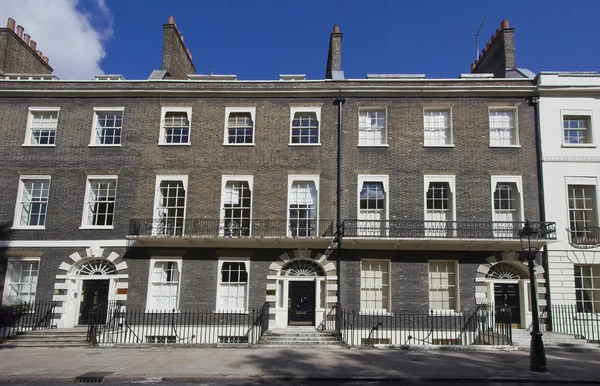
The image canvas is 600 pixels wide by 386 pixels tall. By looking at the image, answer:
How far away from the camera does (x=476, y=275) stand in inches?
727

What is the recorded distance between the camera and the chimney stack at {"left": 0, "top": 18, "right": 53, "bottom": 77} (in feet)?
71.2

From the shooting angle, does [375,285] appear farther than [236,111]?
No

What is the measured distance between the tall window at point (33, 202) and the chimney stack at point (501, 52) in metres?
19.8

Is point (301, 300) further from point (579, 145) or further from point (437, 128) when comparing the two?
point (579, 145)

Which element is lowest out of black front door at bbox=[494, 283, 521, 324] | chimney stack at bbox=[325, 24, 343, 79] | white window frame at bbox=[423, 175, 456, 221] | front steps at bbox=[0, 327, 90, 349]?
front steps at bbox=[0, 327, 90, 349]

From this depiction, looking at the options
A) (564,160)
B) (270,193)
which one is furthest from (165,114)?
(564,160)

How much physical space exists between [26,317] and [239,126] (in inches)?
422

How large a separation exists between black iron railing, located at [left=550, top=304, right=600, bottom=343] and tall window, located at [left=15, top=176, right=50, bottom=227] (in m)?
19.8

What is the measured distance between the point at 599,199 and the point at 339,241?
398 inches

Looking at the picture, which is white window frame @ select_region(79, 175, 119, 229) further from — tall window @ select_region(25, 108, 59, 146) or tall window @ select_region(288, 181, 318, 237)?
tall window @ select_region(288, 181, 318, 237)

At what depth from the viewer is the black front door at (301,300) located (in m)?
18.8

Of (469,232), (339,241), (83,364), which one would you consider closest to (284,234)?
(339,241)

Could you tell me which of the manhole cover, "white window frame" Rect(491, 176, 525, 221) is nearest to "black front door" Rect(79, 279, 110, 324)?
the manhole cover

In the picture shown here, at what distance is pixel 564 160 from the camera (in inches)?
757
